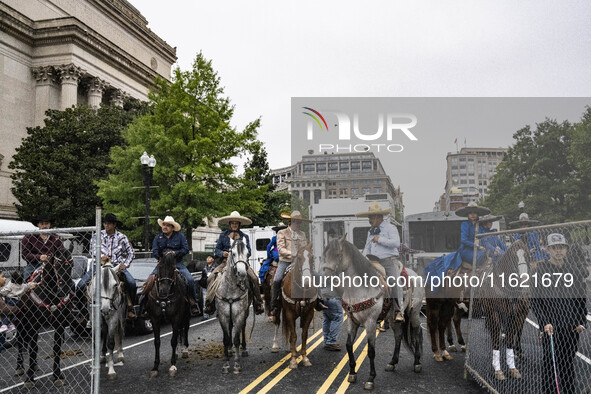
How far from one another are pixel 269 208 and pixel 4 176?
2420 cm

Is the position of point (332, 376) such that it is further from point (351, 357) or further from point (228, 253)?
point (228, 253)

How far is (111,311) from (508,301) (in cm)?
664

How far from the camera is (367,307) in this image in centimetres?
777

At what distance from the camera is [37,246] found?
8.10 m

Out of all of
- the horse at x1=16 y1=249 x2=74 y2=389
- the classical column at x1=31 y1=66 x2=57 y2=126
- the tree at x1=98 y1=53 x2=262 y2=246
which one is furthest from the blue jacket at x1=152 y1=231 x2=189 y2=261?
the classical column at x1=31 y1=66 x2=57 y2=126

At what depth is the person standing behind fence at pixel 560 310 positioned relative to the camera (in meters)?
5.92

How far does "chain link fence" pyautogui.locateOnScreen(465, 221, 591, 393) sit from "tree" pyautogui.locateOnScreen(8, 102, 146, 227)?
2779 cm

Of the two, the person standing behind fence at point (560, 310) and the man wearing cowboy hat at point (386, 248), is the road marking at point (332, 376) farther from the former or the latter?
the person standing behind fence at point (560, 310)

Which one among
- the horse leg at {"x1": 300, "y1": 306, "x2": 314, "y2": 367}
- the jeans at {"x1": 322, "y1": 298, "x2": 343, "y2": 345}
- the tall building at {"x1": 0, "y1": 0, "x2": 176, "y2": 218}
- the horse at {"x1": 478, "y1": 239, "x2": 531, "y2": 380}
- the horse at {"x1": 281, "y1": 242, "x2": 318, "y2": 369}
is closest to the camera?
the horse at {"x1": 478, "y1": 239, "x2": 531, "y2": 380}

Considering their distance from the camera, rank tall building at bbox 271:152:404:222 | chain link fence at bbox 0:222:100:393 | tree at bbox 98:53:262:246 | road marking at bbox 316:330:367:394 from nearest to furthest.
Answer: road marking at bbox 316:330:367:394, chain link fence at bbox 0:222:100:393, tall building at bbox 271:152:404:222, tree at bbox 98:53:262:246

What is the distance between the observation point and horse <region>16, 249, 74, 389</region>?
757 centimetres

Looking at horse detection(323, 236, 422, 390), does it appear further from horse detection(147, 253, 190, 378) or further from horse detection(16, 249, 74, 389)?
horse detection(16, 249, 74, 389)

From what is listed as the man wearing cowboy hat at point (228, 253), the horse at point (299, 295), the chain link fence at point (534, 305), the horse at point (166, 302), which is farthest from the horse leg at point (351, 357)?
the horse at point (166, 302)

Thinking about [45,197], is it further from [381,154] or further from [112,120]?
[381,154]
